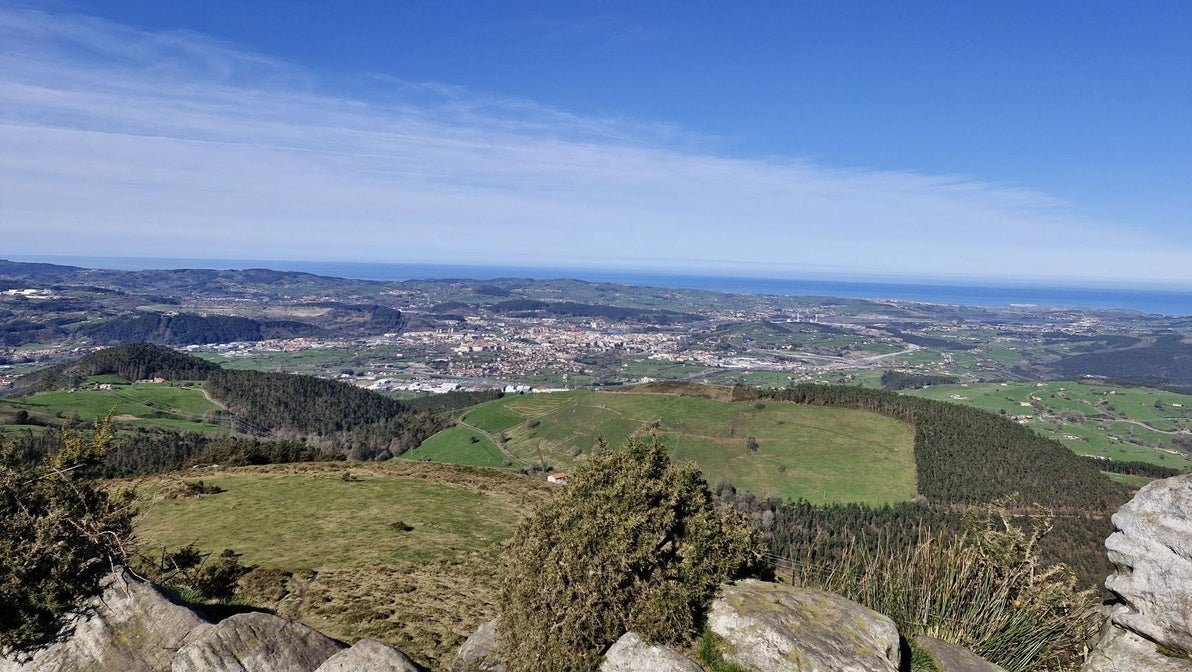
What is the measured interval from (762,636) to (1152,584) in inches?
280

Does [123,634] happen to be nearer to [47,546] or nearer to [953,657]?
[47,546]

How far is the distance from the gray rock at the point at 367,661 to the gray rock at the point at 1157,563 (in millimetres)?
13093

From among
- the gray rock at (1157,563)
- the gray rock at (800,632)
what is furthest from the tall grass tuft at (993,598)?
the gray rock at (800,632)

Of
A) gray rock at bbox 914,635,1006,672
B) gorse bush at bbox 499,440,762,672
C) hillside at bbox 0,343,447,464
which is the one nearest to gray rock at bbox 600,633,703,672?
gorse bush at bbox 499,440,762,672

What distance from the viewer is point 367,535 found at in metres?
23.0

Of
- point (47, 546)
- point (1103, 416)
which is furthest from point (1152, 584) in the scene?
point (1103, 416)

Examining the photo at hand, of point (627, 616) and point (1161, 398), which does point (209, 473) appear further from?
point (1161, 398)

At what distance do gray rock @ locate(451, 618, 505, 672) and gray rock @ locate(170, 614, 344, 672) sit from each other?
2.39m

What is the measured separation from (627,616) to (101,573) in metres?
9.73

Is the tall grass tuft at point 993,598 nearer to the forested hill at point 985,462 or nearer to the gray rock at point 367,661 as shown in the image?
the gray rock at point 367,661

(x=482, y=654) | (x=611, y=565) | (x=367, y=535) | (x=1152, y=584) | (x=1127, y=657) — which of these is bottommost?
(x=367, y=535)

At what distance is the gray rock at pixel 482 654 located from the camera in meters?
10.7

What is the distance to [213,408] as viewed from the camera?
13712 centimetres

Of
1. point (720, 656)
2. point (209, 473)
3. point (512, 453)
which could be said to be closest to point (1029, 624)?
point (720, 656)
